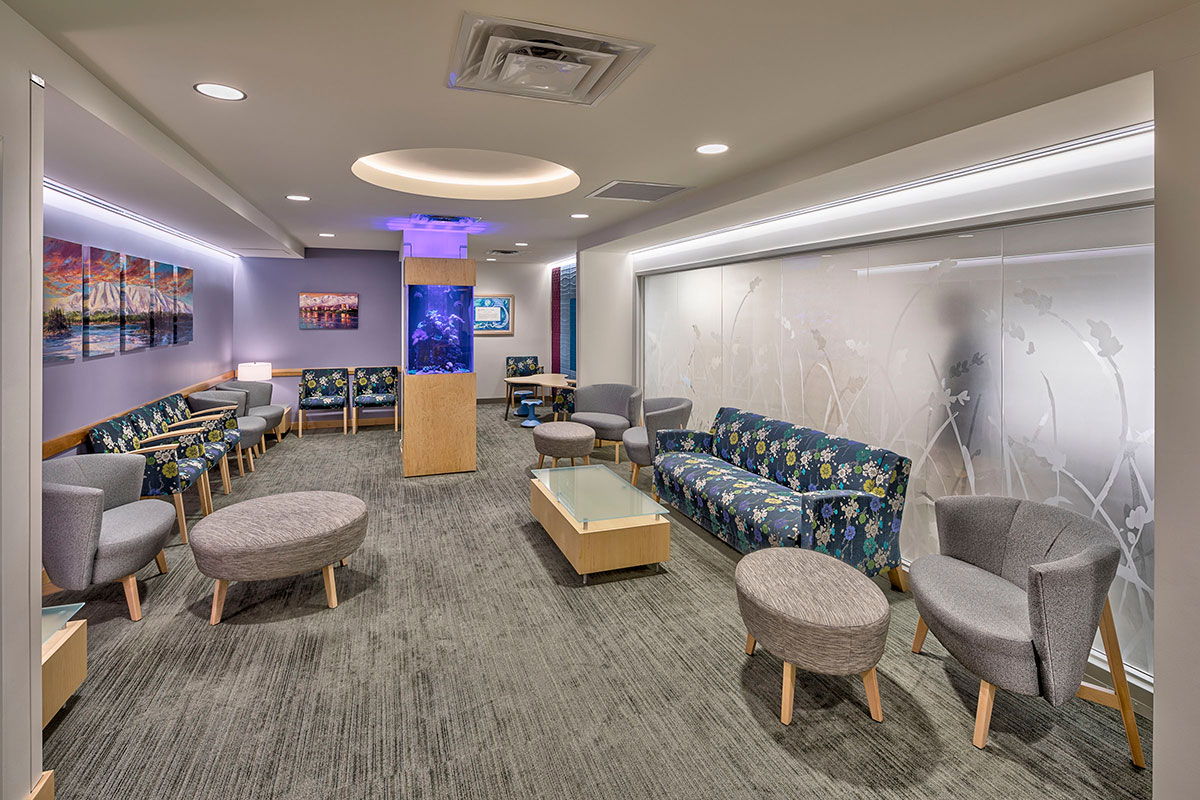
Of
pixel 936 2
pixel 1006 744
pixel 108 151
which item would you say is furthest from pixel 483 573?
pixel 936 2

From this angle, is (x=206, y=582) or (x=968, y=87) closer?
(x=968, y=87)

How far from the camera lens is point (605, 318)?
7531 millimetres

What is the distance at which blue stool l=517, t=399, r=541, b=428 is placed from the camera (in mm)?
9148

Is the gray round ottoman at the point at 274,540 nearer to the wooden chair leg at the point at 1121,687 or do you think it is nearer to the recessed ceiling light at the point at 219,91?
the recessed ceiling light at the point at 219,91

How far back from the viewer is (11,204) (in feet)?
5.86

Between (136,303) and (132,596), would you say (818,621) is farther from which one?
(136,303)

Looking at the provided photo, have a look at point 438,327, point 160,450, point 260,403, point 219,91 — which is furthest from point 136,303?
point 219,91

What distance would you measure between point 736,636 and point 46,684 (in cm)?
282

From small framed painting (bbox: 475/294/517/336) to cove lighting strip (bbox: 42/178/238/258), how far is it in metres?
4.51

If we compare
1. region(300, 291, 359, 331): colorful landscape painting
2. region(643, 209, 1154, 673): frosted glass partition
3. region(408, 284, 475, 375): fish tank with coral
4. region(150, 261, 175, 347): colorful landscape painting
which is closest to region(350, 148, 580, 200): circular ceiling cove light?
region(408, 284, 475, 375): fish tank with coral

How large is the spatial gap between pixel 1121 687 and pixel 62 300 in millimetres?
5980

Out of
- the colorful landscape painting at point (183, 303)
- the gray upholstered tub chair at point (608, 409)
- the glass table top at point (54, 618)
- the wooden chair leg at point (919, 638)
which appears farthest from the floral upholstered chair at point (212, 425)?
the wooden chair leg at point (919, 638)

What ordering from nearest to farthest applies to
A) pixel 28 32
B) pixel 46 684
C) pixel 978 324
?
pixel 28 32
pixel 46 684
pixel 978 324

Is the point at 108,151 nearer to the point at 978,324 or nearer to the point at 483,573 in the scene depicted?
the point at 483,573
